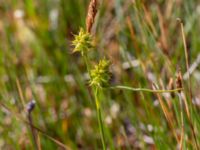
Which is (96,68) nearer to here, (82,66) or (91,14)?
(91,14)

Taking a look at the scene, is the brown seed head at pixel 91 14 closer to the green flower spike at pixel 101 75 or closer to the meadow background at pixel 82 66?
the green flower spike at pixel 101 75

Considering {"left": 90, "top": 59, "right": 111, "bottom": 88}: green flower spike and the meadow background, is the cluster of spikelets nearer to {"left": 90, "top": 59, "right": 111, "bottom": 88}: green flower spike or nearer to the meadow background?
{"left": 90, "top": 59, "right": 111, "bottom": 88}: green flower spike

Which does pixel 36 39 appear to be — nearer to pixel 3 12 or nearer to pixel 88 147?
pixel 3 12

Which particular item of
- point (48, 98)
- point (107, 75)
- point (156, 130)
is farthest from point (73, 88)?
point (107, 75)

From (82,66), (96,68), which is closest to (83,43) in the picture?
(96,68)

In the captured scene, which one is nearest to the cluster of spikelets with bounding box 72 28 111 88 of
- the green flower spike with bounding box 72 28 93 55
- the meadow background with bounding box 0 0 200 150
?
the green flower spike with bounding box 72 28 93 55

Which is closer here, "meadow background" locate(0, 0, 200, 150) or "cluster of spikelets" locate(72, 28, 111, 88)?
"cluster of spikelets" locate(72, 28, 111, 88)

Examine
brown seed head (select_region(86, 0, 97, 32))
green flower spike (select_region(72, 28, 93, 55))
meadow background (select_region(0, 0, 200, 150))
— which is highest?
meadow background (select_region(0, 0, 200, 150))
